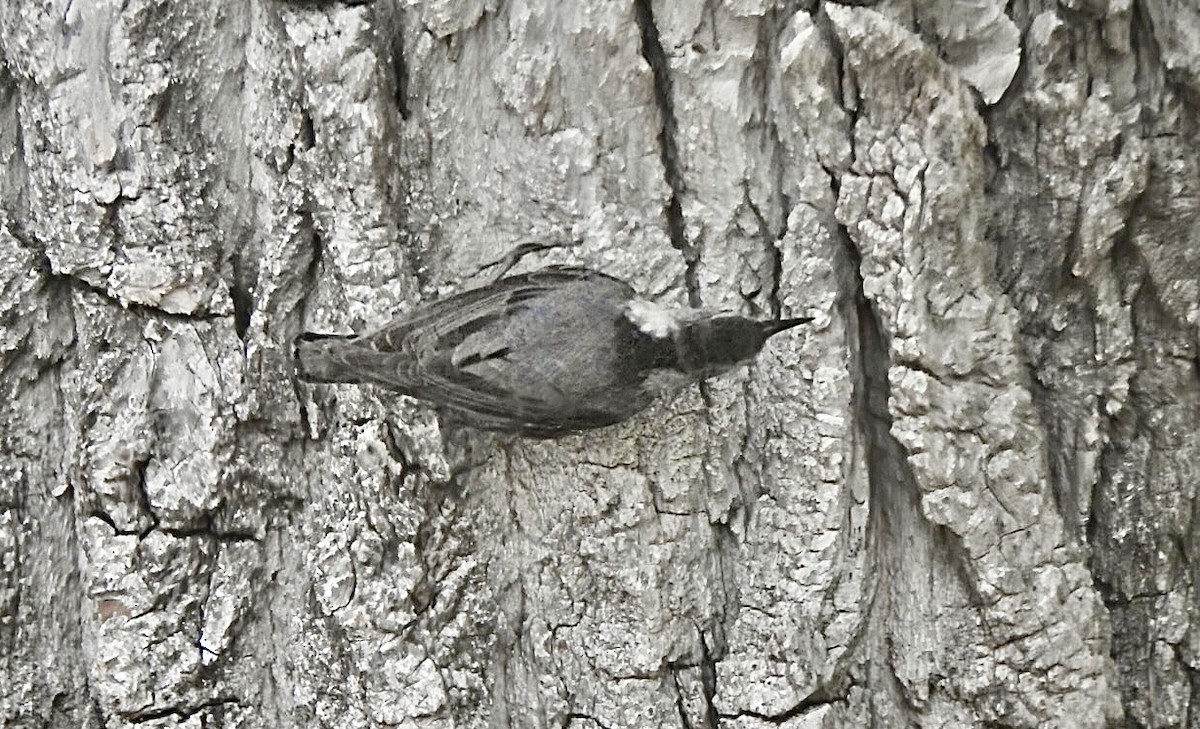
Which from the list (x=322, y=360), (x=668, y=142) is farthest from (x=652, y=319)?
(x=322, y=360)

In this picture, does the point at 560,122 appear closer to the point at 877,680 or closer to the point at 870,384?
the point at 870,384

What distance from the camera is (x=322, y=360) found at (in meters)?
1.74

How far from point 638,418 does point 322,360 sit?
553 millimetres

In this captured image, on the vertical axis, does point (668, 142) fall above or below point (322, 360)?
above

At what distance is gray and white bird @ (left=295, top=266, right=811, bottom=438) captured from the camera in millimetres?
1643

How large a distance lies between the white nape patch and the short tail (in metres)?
0.48

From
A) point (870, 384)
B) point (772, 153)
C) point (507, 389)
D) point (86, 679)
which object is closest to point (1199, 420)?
point (870, 384)

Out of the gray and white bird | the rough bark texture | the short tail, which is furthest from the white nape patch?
the short tail

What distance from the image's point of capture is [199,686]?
1894 millimetres

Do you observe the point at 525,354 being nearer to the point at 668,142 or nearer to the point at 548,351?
the point at 548,351

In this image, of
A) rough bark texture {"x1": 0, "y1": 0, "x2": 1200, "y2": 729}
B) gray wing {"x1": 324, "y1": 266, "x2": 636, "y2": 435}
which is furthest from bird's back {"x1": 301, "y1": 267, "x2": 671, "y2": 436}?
rough bark texture {"x1": 0, "y1": 0, "x2": 1200, "y2": 729}

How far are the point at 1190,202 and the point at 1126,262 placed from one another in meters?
0.13

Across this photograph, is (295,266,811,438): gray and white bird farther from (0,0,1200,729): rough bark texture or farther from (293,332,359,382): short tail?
(0,0,1200,729): rough bark texture

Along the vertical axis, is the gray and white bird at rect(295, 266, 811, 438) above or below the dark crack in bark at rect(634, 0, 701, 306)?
below
